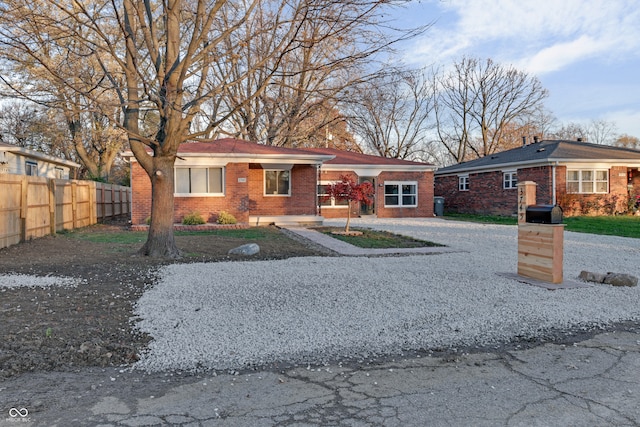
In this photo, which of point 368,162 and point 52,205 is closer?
point 52,205

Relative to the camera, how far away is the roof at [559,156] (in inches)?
920

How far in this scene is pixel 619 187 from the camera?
963 inches

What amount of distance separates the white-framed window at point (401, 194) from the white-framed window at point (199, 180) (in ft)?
32.8

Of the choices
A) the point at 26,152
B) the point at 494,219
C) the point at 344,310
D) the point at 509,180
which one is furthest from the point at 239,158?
the point at 509,180

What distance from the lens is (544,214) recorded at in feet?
23.0

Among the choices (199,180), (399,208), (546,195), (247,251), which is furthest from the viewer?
(399,208)

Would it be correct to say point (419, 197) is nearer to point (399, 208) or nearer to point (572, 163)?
point (399, 208)

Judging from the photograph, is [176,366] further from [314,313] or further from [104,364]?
[314,313]

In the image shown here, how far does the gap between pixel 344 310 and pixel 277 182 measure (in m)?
14.9

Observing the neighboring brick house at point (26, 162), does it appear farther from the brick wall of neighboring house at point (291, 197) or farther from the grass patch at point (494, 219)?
the grass patch at point (494, 219)

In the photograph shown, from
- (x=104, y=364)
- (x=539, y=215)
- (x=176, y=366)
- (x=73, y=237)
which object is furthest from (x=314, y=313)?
(x=73, y=237)

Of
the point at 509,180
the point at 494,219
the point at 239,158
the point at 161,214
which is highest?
the point at 239,158

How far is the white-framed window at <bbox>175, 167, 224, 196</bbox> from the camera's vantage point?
18406 mm

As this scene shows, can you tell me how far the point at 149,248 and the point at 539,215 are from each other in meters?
7.61
